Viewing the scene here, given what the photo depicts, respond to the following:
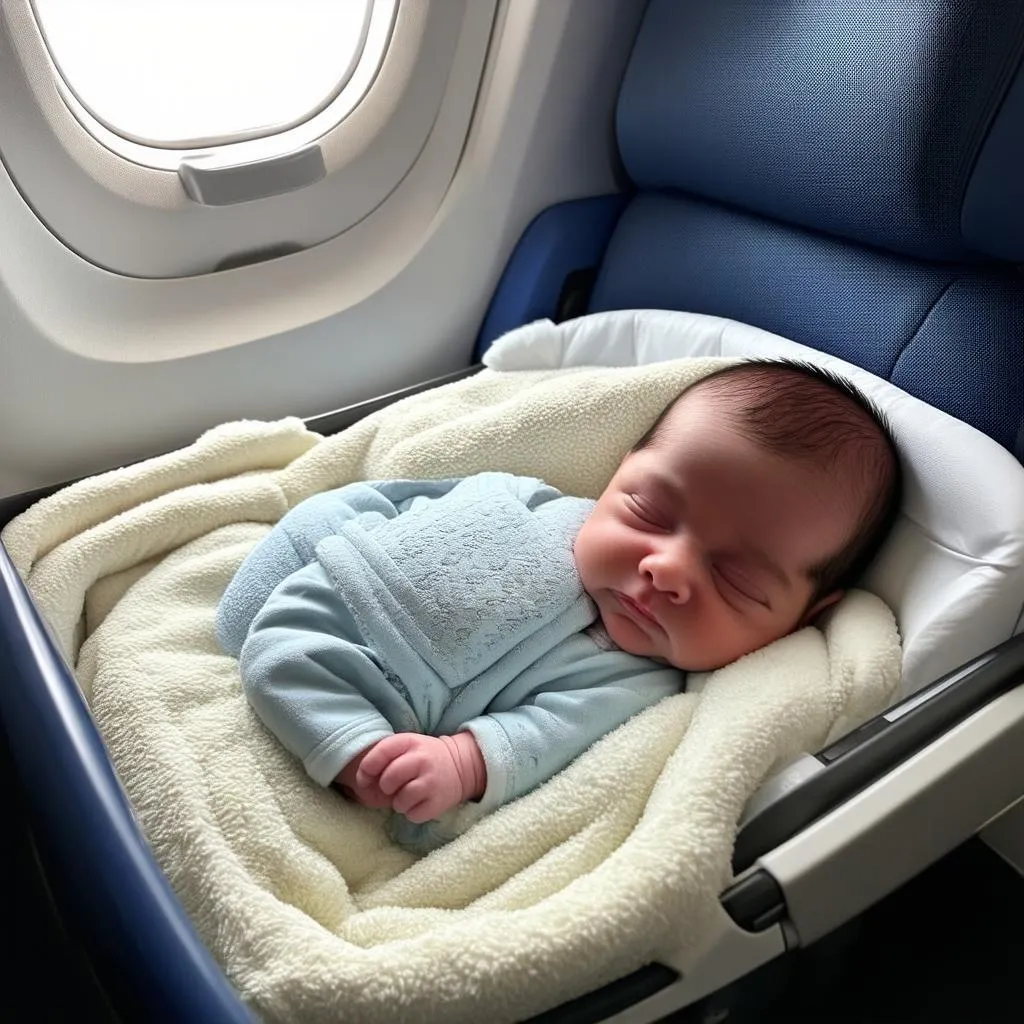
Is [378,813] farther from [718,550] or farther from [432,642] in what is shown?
[718,550]

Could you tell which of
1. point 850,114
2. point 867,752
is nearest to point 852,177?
point 850,114

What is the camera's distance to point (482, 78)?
1.54m

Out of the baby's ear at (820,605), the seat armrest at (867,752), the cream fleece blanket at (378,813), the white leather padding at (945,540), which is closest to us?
the cream fleece blanket at (378,813)

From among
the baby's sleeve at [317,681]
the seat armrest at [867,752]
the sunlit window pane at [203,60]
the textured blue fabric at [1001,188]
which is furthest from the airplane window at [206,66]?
the seat armrest at [867,752]

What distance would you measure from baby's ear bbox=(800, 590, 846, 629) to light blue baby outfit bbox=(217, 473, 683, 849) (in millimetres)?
154

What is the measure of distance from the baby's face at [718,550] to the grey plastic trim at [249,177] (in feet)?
2.46

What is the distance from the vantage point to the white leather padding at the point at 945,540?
0.95 metres

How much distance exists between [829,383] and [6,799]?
109cm

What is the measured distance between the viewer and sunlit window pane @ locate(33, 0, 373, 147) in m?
1.33

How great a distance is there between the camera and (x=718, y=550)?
1.00m

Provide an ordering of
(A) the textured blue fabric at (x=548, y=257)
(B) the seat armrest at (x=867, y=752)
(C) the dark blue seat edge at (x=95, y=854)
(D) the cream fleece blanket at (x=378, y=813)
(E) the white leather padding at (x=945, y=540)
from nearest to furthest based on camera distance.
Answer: (C) the dark blue seat edge at (x=95, y=854) < (D) the cream fleece blanket at (x=378, y=813) < (B) the seat armrest at (x=867, y=752) < (E) the white leather padding at (x=945, y=540) < (A) the textured blue fabric at (x=548, y=257)

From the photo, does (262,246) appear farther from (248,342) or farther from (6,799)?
(6,799)

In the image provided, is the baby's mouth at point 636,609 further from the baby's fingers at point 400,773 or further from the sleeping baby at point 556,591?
the baby's fingers at point 400,773

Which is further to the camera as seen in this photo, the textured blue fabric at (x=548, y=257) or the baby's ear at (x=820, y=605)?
the textured blue fabric at (x=548, y=257)
